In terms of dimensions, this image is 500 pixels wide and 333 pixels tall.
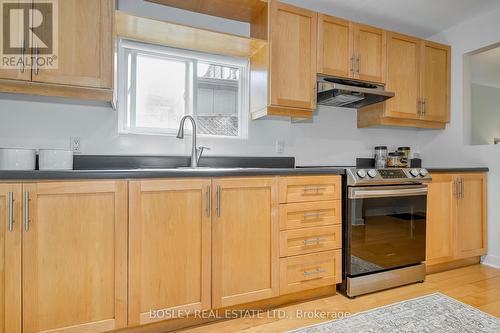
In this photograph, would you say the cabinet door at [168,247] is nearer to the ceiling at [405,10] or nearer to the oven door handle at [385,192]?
the oven door handle at [385,192]

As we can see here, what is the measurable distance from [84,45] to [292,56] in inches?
57.7

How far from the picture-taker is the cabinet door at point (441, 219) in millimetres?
2371

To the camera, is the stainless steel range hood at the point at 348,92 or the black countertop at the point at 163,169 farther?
the stainless steel range hood at the point at 348,92

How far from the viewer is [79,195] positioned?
1.37 meters

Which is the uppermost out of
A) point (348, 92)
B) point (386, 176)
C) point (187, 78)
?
point (187, 78)

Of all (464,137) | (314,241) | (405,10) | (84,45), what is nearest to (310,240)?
(314,241)

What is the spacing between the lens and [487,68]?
409cm

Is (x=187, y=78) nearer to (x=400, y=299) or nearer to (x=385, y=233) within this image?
(x=385, y=233)

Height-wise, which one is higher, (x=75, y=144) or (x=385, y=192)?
(x=75, y=144)

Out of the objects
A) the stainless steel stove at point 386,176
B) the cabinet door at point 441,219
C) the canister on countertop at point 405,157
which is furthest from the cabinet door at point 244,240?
the canister on countertop at point 405,157

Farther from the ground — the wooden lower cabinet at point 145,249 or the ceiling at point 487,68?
the ceiling at point 487,68

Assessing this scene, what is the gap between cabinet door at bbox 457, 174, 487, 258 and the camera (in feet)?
8.24

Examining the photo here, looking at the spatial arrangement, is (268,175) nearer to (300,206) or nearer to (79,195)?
(300,206)

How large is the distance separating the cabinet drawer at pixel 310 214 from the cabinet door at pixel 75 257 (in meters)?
0.96
